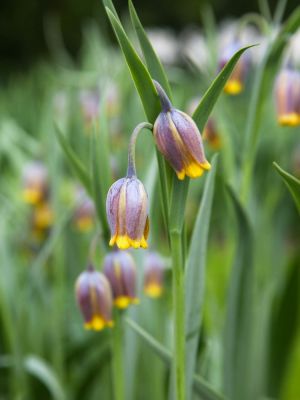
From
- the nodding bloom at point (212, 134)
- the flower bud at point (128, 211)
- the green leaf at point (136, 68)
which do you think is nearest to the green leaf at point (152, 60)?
the green leaf at point (136, 68)

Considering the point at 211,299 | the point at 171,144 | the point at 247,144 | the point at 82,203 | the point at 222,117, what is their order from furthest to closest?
the point at 82,203
the point at 211,299
the point at 222,117
the point at 247,144
the point at 171,144

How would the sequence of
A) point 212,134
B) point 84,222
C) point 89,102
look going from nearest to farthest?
point 212,134 → point 84,222 → point 89,102

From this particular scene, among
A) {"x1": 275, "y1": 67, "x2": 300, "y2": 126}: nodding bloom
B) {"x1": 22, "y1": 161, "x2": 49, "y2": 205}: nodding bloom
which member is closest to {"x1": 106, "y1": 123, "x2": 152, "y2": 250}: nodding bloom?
{"x1": 275, "y1": 67, "x2": 300, "y2": 126}: nodding bloom

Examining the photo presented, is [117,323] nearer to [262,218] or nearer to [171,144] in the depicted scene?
[171,144]

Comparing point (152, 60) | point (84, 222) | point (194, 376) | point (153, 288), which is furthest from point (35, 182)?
point (152, 60)

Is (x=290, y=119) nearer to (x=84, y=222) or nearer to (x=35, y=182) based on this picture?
(x=84, y=222)

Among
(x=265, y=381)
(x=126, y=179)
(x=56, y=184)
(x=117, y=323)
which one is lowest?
(x=265, y=381)

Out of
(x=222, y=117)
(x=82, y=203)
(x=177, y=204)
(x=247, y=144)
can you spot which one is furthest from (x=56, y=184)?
(x=177, y=204)
